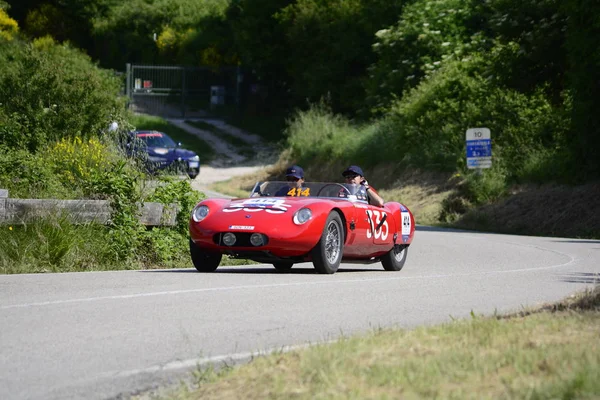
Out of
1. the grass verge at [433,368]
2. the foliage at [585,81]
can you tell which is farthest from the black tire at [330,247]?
the foliage at [585,81]

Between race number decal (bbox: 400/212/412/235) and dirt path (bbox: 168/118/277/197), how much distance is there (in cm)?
2806

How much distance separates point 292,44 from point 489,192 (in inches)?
987

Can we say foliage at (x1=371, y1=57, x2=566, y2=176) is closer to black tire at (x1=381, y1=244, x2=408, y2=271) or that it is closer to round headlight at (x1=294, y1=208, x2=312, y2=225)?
black tire at (x1=381, y1=244, x2=408, y2=271)

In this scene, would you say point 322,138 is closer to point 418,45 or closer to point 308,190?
point 418,45

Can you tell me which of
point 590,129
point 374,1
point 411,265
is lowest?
point 411,265

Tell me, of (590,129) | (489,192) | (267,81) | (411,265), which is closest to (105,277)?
(411,265)

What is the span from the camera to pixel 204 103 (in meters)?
66.2

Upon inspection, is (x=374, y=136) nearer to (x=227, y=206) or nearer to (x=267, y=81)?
(x=267, y=81)

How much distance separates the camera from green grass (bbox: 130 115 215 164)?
5581 cm

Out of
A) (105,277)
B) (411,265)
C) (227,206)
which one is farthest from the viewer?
(411,265)

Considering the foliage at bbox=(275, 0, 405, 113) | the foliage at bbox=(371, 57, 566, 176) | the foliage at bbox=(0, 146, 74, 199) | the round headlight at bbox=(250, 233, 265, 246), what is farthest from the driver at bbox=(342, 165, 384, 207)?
the foliage at bbox=(275, 0, 405, 113)

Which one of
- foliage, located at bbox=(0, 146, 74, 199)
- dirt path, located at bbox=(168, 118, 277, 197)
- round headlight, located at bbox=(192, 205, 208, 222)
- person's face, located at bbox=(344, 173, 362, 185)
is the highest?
person's face, located at bbox=(344, 173, 362, 185)

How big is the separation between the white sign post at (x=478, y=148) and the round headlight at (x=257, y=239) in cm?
2155

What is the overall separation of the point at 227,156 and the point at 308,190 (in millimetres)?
41278
